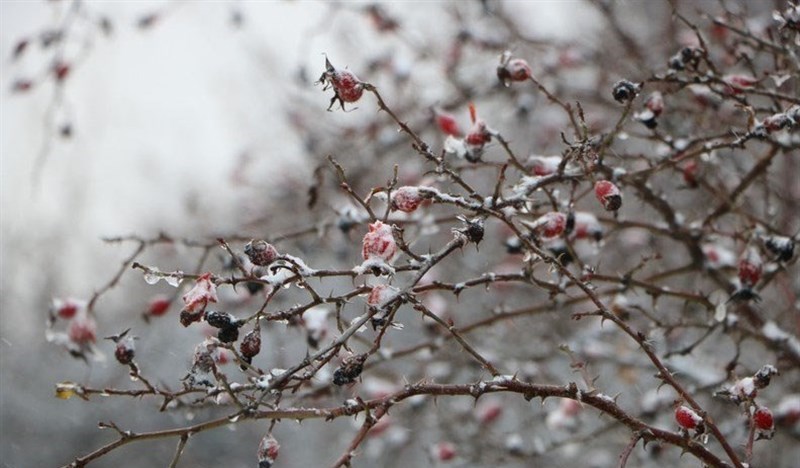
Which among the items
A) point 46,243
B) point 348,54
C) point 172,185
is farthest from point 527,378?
point 46,243

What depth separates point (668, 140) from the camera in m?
2.07

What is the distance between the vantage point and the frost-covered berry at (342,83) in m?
1.56

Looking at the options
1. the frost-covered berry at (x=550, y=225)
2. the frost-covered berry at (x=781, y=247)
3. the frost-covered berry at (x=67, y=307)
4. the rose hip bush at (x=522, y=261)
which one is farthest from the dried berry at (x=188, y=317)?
the frost-covered berry at (x=781, y=247)

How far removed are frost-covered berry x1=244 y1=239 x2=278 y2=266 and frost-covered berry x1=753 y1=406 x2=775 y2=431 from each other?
2.84 feet

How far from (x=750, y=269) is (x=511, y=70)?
0.73m

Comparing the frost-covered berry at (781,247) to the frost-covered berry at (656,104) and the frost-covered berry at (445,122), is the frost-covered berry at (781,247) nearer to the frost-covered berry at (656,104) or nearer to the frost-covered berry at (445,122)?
the frost-covered berry at (656,104)

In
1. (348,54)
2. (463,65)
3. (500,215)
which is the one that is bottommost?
(500,215)

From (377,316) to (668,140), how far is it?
1062 millimetres

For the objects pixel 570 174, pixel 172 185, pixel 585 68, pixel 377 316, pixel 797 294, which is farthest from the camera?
pixel 172 185

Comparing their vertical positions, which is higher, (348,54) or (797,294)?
(348,54)

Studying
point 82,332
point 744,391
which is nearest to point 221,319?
point 744,391

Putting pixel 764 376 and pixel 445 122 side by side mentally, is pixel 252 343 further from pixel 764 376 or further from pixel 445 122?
pixel 445 122

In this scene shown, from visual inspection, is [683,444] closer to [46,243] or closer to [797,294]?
[797,294]

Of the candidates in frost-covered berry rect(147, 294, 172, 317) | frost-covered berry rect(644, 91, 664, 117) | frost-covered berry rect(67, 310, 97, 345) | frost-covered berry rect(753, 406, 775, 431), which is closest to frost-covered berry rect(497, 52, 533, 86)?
frost-covered berry rect(644, 91, 664, 117)
